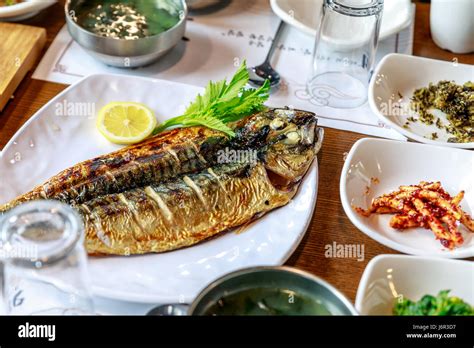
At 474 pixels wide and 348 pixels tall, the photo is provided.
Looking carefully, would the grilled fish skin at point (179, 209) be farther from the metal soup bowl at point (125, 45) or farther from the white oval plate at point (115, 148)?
the metal soup bowl at point (125, 45)

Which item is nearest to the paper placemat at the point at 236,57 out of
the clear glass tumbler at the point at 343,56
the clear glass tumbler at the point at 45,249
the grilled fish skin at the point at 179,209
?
the clear glass tumbler at the point at 343,56

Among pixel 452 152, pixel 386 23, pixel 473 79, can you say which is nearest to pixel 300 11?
pixel 386 23

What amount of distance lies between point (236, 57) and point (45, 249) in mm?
1306

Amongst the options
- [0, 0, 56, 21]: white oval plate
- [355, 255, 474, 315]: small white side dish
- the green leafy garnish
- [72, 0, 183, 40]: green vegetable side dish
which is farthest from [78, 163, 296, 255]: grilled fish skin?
[0, 0, 56, 21]: white oval plate

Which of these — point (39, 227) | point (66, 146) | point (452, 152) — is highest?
point (39, 227)

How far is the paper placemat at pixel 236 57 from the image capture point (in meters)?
2.23

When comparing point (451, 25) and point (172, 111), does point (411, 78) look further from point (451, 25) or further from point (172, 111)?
point (172, 111)

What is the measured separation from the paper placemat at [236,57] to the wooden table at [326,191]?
0.20ft

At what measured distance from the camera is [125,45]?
2.18 meters

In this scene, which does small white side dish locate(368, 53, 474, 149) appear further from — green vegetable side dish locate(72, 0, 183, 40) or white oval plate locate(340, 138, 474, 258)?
green vegetable side dish locate(72, 0, 183, 40)

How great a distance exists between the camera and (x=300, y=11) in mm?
2520

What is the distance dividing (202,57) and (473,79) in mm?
928

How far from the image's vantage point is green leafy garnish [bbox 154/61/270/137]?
Result: 1.99m

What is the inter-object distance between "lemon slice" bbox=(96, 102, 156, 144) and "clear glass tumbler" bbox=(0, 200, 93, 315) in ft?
1.99
